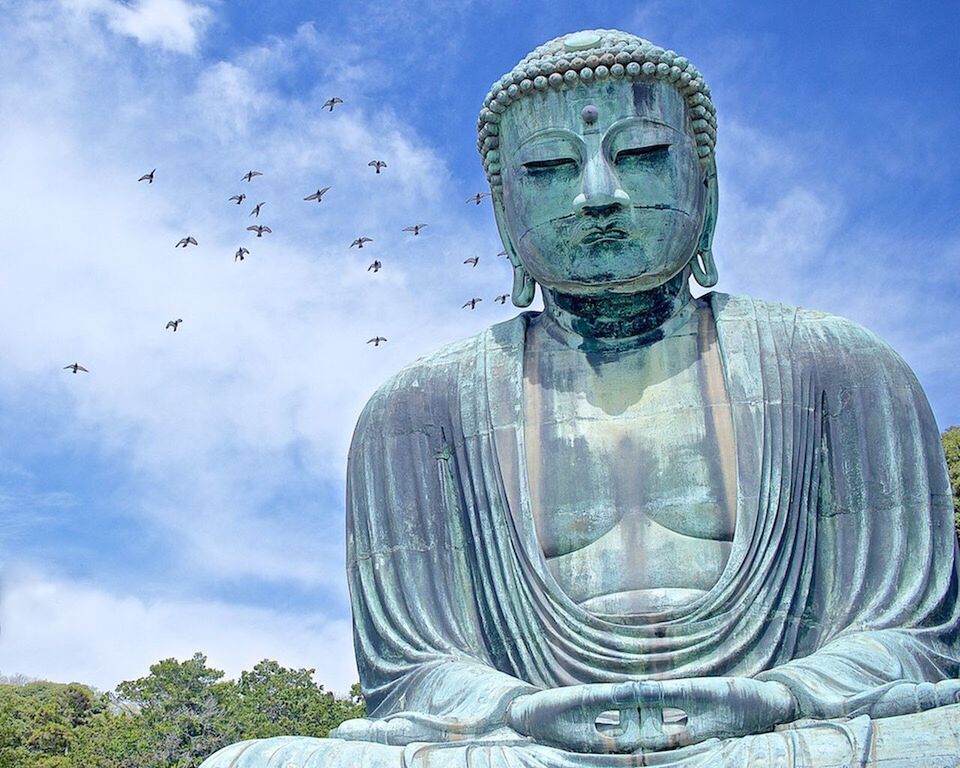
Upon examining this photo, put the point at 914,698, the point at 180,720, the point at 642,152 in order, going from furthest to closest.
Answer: the point at 180,720, the point at 642,152, the point at 914,698

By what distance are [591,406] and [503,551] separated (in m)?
0.94

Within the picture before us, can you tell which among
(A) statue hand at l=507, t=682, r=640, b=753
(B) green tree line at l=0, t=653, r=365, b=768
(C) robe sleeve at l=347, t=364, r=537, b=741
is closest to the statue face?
(C) robe sleeve at l=347, t=364, r=537, b=741

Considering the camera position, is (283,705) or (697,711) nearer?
(697,711)

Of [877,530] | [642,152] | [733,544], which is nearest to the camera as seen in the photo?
[733,544]

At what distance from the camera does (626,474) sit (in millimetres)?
7789

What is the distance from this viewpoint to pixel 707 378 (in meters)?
8.03

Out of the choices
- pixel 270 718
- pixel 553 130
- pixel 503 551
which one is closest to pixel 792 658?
pixel 503 551

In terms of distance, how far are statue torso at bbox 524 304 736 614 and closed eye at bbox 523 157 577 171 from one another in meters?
0.96

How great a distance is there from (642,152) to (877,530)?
7.48ft

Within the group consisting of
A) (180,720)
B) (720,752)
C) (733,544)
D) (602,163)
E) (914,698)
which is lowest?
(720,752)

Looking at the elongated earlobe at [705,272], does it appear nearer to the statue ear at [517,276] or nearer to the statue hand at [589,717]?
the statue ear at [517,276]

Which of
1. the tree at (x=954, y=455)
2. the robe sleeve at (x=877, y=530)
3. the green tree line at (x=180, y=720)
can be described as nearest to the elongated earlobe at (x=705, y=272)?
the robe sleeve at (x=877, y=530)

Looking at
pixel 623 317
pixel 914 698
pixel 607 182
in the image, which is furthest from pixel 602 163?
pixel 914 698

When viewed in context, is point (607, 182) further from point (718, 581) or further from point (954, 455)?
point (954, 455)
